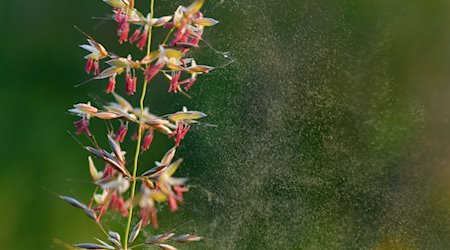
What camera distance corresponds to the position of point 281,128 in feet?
5.72

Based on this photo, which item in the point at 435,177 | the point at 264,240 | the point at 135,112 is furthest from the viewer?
the point at 435,177

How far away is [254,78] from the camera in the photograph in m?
1.75

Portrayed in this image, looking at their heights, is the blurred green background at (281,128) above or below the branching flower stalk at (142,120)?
below

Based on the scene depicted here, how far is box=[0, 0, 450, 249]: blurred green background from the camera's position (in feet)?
5.44

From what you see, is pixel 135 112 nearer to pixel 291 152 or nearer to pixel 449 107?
pixel 291 152

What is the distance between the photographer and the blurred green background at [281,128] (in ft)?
5.44

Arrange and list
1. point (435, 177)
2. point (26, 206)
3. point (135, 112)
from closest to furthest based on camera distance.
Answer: point (135, 112), point (26, 206), point (435, 177)

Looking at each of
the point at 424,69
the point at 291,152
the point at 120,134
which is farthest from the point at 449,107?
the point at 120,134

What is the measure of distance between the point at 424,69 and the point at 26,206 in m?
1.06

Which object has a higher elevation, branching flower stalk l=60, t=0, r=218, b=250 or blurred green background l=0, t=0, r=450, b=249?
branching flower stalk l=60, t=0, r=218, b=250

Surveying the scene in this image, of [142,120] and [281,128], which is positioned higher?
[142,120]

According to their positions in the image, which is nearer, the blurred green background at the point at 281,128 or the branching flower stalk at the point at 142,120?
the branching flower stalk at the point at 142,120

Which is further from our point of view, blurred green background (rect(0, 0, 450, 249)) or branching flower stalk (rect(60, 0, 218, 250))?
blurred green background (rect(0, 0, 450, 249))

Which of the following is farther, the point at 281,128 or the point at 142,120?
the point at 281,128
